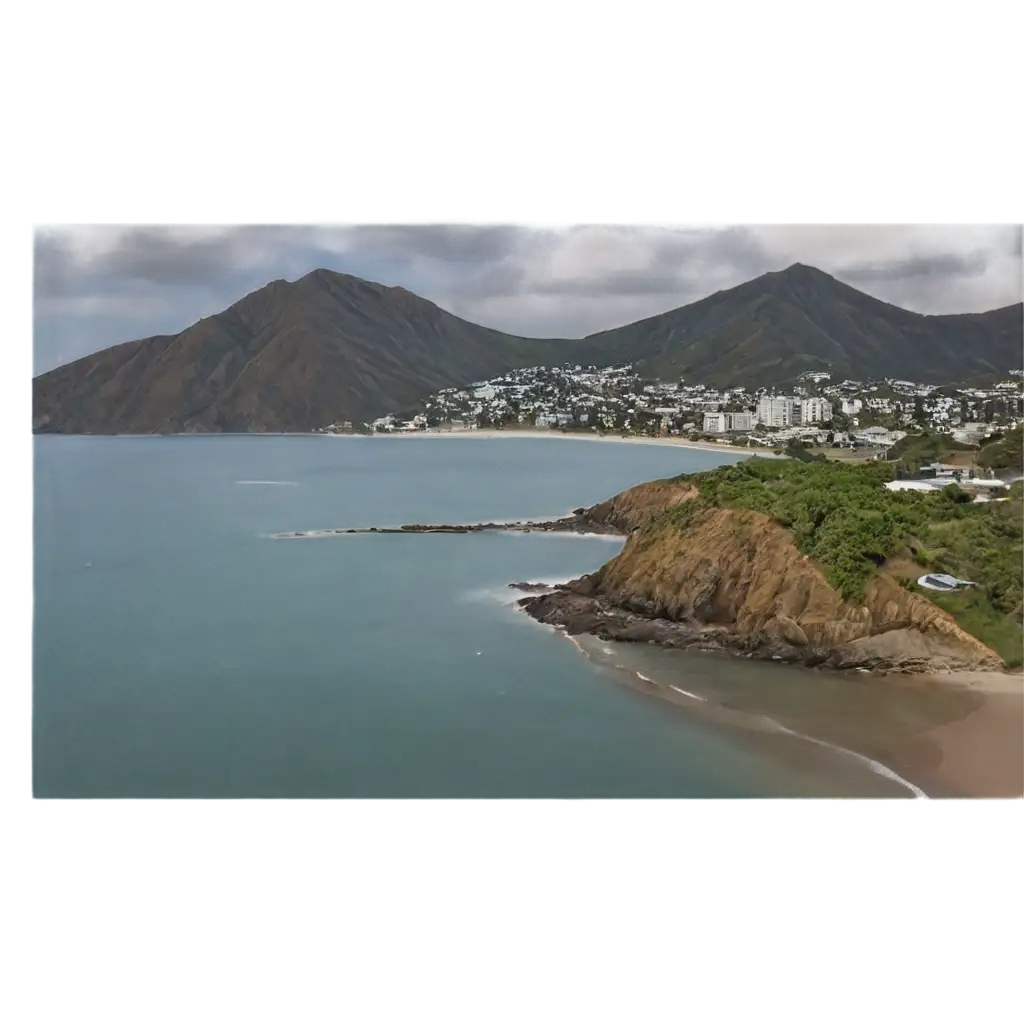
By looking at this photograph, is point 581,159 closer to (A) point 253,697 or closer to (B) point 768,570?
→ (B) point 768,570

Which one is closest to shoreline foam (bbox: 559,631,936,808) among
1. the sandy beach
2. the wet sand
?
the wet sand

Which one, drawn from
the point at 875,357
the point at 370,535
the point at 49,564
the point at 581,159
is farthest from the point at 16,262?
the point at 875,357

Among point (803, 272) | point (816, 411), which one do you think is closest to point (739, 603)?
point (816, 411)

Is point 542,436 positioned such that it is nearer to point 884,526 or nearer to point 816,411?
point 816,411

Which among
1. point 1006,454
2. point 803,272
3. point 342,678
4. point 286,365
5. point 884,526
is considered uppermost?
point 803,272

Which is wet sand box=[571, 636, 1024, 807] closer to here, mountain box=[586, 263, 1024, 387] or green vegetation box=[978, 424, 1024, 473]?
green vegetation box=[978, 424, 1024, 473]

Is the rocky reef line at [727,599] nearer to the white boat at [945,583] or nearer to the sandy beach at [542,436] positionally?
the white boat at [945,583]
